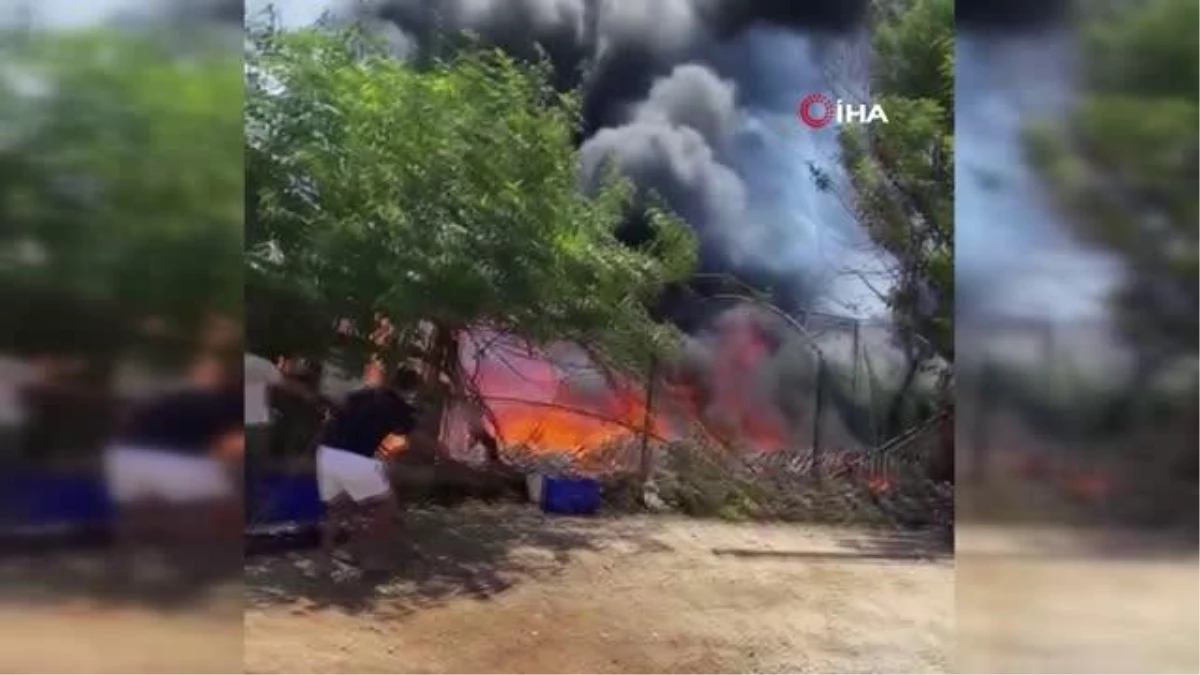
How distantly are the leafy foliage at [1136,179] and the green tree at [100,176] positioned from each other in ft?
6.43

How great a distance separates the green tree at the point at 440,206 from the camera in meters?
3.15

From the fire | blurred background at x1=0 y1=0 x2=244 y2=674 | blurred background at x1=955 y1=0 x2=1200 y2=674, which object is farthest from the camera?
blurred background at x1=955 y1=0 x2=1200 y2=674

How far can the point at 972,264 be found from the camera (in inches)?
135

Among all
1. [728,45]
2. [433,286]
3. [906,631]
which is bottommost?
[906,631]

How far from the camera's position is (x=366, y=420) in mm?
3221

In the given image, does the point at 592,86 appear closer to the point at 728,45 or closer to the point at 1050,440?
the point at 728,45

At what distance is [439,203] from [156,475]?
87cm

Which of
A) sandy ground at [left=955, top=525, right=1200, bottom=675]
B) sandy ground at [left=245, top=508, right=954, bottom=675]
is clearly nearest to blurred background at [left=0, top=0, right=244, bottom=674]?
sandy ground at [left=245, top=508, right=954, bottom=675]

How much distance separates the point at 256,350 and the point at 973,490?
66.4 inches

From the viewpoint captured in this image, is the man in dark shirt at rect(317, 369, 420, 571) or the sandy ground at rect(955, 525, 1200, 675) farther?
the sandy ground at rect(955, 525, 1200, 675)

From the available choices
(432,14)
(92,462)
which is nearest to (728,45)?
(432,14)

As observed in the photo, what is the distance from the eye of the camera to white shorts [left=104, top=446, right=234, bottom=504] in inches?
125

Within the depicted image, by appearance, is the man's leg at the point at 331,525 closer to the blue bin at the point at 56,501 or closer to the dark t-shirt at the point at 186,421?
the dark t-shirt at the point at 186,421

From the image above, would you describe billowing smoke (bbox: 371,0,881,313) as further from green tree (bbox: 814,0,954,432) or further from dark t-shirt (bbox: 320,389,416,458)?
dark t-shirt (bbox: 320,389,416,458)
